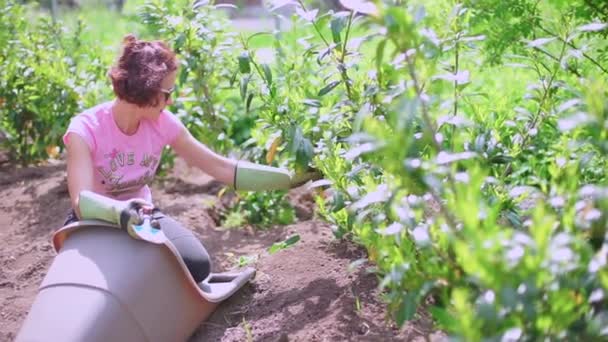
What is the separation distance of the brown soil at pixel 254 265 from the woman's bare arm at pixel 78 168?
631 millimetres

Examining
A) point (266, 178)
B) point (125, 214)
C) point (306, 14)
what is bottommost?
point (266, 178)

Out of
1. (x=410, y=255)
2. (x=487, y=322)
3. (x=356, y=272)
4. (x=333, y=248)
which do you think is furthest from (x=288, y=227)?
(x=487, y=322)

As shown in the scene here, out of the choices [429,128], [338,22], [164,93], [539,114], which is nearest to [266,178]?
[164,93]

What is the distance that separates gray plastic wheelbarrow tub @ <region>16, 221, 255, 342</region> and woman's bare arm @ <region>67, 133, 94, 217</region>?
16 centimetres

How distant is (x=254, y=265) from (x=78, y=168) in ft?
2.71

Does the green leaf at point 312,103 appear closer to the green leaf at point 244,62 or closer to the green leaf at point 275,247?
the green leaf at point 244,62

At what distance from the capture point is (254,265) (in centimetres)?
334

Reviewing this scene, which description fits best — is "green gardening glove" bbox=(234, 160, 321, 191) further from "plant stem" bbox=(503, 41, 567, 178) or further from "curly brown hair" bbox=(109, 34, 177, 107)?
"plant stem" bbox=(503, 41, 567, 178)

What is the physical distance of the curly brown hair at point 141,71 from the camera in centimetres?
299

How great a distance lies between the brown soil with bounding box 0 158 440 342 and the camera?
2689 mm

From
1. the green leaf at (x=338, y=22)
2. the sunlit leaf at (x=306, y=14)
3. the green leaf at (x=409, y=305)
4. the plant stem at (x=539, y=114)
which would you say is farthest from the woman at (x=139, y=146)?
the green leaf at (x=409, y=305)

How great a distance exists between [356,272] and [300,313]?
0.27 meters

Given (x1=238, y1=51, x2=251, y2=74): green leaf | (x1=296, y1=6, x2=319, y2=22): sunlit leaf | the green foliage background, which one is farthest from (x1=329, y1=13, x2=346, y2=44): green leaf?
(x1=238, y1=51, x2=251, y2=74): green leaf

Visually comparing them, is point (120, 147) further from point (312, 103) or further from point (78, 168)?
point (312, 103)
